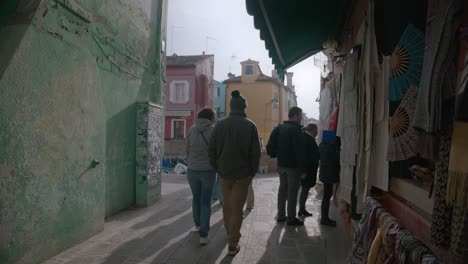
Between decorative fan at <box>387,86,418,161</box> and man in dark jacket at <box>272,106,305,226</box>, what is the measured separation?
2.74 meters

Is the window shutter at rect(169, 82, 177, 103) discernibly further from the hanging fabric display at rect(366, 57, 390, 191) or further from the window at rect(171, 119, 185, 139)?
the hanging fabric display at rect(366, 57, 390, 191)

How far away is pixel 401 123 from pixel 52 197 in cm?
388

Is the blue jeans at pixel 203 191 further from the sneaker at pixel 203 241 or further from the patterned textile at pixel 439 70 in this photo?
the patterned textile at pixel 439 70

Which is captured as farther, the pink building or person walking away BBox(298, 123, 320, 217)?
Answer: the pink building

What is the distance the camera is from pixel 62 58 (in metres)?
4.33

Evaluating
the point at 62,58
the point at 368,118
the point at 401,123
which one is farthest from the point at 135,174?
the point at 401,123

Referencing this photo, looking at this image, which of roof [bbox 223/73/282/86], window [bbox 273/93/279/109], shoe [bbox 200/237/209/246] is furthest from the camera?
window [bbox 273/93/279/109]

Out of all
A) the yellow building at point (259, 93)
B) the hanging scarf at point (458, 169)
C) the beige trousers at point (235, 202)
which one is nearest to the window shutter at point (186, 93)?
the yellow building at point (259, 93)

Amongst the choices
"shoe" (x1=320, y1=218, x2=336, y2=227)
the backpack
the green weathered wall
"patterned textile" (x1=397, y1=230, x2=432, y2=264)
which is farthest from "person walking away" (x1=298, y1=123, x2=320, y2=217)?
"patterned textile" (x1=397, y1=230, x2=432, y2=264)

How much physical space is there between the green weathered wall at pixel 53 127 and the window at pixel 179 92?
2309 cm

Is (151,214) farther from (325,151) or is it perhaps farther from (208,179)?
(325,151)

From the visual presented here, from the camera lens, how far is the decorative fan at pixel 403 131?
2510 mm

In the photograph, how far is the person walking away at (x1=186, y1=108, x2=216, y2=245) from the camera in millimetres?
4844

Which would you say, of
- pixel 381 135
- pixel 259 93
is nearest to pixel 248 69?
pixel 259 93
